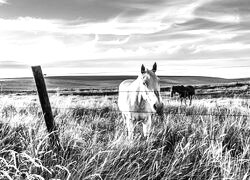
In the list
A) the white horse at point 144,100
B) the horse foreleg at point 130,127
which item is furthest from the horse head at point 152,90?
the horse foreleg at point 130,127

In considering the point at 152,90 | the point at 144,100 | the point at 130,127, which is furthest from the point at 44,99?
the point at 144,100

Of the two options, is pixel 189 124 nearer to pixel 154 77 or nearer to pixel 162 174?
pixel 154 77

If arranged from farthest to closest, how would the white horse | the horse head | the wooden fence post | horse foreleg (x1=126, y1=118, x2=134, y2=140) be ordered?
the white horse < the horse head < horse foreleg (x1=126, y1=118, x2=134, y2=140) < the wooden fence post

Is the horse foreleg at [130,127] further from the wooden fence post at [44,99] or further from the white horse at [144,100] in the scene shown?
the wooden fence post at [44,99]

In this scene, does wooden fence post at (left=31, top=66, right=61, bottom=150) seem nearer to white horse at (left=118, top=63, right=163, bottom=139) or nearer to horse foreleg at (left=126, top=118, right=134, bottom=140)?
horse foreleg at (left=126, top=118, right=134, bottom=140)

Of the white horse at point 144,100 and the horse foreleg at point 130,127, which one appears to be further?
the white horse at point 144,100

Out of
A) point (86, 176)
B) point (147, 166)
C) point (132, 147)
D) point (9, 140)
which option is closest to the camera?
point (86, 176)

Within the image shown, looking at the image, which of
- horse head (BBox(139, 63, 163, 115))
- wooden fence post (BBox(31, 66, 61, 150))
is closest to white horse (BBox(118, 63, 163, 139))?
horse head (BBox(139, 63, 163, 115))

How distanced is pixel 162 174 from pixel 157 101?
5.82ft

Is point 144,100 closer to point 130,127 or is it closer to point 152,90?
point 130,127

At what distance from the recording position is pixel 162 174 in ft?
10.6

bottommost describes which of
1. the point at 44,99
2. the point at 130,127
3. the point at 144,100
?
the point at 130,127

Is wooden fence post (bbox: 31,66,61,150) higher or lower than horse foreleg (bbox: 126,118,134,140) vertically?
higher

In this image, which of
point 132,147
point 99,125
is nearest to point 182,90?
point 99,125
